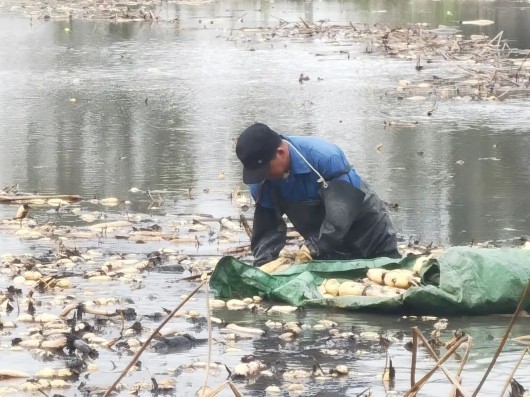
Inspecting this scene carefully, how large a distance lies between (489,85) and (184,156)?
18.2ft

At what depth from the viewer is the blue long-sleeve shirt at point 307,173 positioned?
7586mm

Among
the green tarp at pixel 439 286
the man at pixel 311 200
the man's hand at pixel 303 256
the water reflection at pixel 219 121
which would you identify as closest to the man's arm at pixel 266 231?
the man at pixel 311 200

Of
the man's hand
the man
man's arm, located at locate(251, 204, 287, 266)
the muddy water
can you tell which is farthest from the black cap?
the muddy water

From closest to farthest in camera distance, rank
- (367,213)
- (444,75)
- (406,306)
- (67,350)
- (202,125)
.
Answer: (67,350) < (406,306) < (367,213) < (202,125) < (444,75)

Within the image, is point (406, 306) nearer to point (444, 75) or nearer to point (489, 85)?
point (489, 85)

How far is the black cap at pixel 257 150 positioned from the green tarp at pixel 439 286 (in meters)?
0.52

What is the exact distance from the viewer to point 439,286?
23.1 ft

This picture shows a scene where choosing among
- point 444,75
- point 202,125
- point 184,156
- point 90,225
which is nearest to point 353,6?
point 444,75

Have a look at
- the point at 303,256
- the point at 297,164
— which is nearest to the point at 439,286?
the point at 303,256

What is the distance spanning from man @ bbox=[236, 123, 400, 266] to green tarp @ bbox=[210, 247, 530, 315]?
0.48 metres

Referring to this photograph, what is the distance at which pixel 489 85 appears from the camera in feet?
53.6

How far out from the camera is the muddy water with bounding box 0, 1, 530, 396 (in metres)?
6.59

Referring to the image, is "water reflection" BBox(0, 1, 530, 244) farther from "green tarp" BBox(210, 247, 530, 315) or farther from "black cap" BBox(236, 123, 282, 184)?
"black cap" BBox(236, 123, 282, 184)

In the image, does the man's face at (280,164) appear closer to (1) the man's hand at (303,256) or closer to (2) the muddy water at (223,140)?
(1) the man's hand at (303,256)
